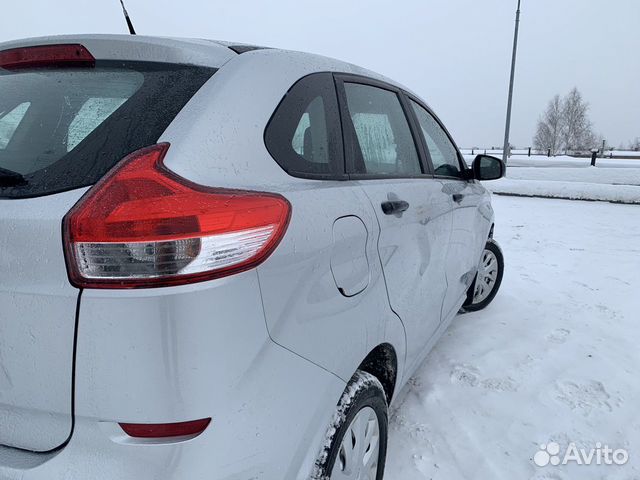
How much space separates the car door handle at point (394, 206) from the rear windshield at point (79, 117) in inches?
30.2

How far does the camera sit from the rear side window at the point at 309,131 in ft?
4.19

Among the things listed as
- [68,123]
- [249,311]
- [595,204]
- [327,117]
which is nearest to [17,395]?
[249,311]

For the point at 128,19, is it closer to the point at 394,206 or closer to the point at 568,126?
the point at 394,206

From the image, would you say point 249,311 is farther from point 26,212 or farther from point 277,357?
point 26,212

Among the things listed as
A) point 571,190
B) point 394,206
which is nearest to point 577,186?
point 571,190

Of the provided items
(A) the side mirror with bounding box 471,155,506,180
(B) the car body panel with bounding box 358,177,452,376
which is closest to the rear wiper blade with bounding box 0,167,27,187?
(B) the car body panel with bounding box 358,177,452,376

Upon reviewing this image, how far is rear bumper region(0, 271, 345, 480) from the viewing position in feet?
3.03

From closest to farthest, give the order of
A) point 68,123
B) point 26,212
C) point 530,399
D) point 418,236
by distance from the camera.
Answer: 1. point 26,212
2. point 68,123
3. point 418,236
4. point 530,399

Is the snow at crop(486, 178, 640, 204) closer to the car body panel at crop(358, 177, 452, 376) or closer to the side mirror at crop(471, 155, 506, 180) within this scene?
the side mirror at crop(471, 155, 506, 180)

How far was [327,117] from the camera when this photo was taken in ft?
5.20

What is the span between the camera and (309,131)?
56.7 inches

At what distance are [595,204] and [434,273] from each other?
10461 mm

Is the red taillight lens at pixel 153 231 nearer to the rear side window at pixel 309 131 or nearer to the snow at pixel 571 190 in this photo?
the rear side window at pixel 309 131

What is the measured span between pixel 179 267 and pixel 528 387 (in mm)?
2453
